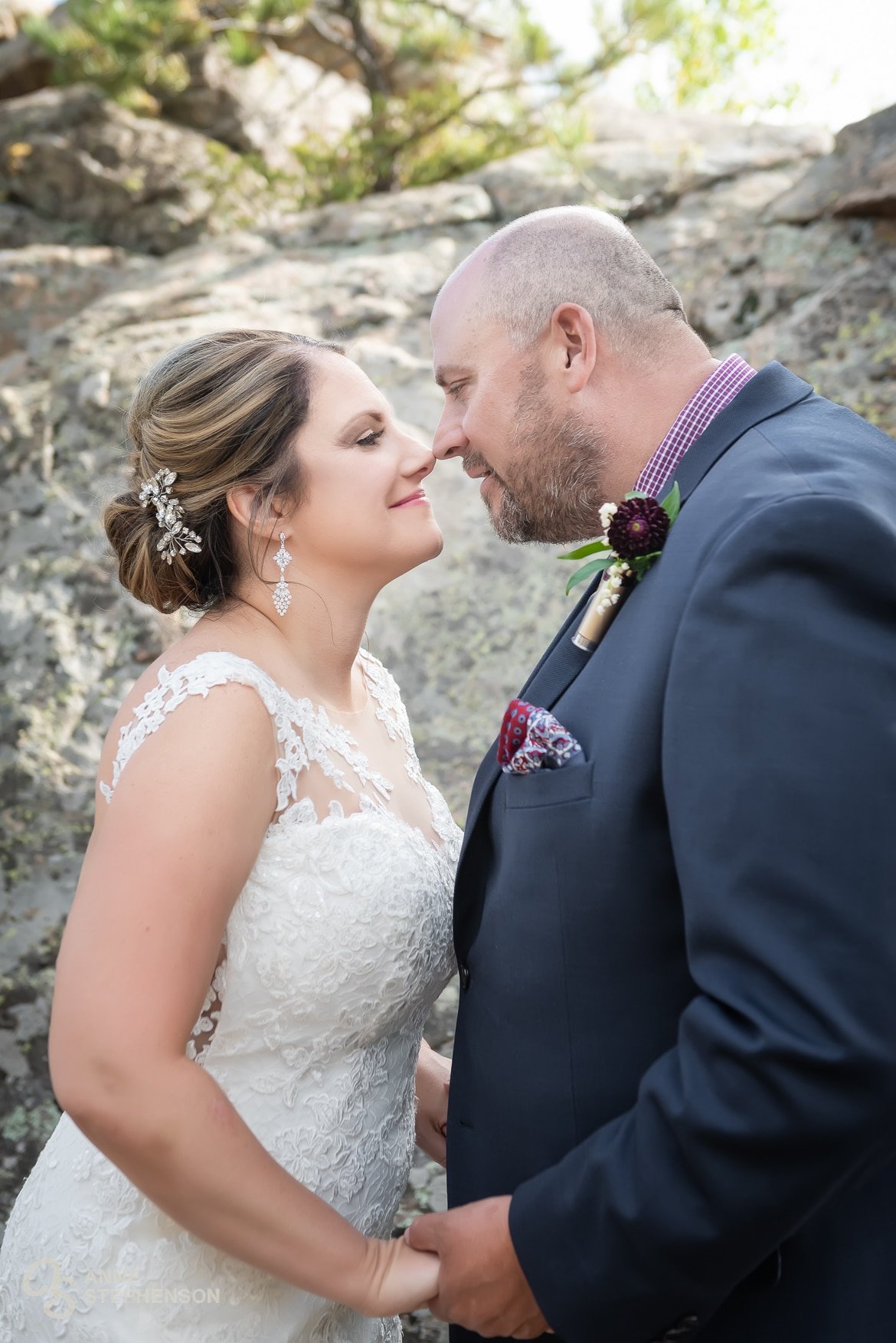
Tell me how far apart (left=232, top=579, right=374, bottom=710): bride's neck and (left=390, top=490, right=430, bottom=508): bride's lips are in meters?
0.24

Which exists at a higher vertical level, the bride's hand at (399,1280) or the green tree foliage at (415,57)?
the green tree foliage at (415,57)

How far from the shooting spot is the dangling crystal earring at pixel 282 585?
2.68 metres

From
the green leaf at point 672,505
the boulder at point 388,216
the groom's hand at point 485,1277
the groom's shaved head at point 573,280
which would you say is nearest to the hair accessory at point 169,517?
the groom's shaved head at point 573,280

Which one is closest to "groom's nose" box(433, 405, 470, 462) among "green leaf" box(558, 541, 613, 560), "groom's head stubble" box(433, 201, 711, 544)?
"groom's head stubble" box(433, 201, 711, 544)

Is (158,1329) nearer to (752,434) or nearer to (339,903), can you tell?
(339,903)

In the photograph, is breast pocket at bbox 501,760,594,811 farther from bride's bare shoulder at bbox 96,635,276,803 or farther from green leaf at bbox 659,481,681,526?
bride's bare shoulder at bbox 96,635,276,803

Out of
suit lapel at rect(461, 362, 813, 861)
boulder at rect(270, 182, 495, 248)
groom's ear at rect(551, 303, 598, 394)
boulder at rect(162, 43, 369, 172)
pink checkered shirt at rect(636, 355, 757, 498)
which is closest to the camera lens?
suit lapel at rect(461, 362, 813, 861)

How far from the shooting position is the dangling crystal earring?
8.80ft

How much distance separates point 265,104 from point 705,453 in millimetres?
7167

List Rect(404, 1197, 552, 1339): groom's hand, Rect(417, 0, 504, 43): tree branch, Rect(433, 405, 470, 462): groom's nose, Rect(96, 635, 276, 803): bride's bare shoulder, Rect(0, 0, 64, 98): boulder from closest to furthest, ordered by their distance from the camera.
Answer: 1. Rect(404, 1197, 552, 1339): groom's hand
2. Rect(96, 635, 276, 803): bride's bare shoulder
3. Rect(433, 405, 470, 462): groom's nose
4. Rect(417, 0, 504, 43): tree branch
5. Rect(0, 0, 64, 98): boulder

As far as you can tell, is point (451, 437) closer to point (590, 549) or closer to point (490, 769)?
point (590, 549)

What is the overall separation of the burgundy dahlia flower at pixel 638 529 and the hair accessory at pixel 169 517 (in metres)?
1.21

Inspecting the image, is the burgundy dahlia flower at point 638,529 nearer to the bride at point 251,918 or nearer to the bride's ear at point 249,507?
the bride at point 251,918

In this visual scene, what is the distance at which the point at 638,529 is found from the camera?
1.90 m
